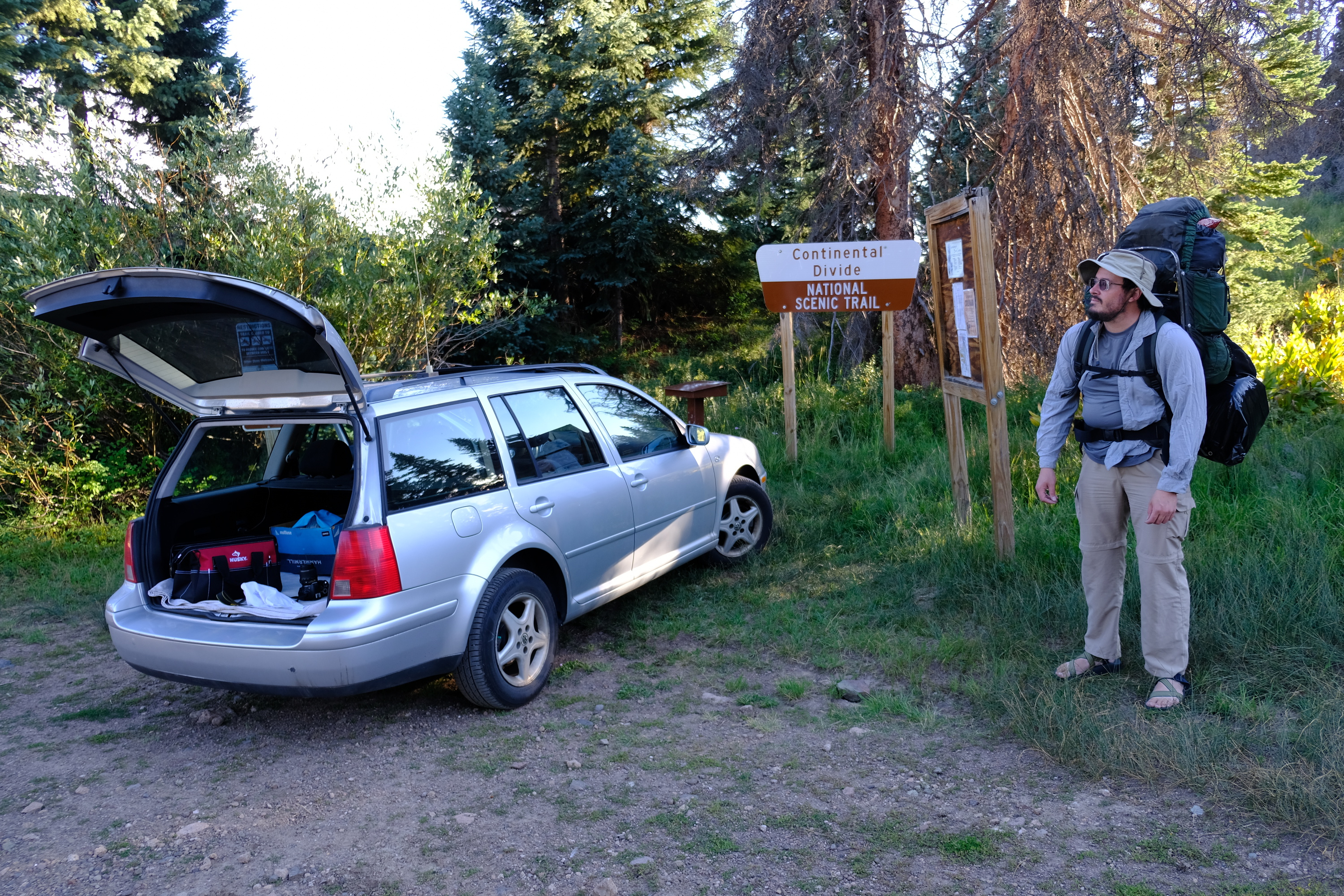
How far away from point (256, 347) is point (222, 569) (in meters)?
1.16

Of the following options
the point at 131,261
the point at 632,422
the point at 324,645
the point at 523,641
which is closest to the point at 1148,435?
the point at 632,422

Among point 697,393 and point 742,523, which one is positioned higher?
point 697,393

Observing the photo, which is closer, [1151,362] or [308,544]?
[1151,362]

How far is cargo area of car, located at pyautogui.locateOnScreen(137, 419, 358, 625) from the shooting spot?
16.0 ft

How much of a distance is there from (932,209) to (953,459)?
1.81 m

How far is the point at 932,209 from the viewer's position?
6684 millimetres

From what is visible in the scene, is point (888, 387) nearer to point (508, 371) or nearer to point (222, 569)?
point (508, 371)

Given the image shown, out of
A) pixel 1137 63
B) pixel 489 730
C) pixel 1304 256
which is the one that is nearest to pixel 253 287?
pixel 489 730

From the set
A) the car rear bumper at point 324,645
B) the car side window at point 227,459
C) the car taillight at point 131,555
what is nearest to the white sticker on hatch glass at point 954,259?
the car rear bumper at point 324,645

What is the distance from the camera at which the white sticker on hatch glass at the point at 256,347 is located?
4496mm

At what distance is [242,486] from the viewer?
5453 millimetres

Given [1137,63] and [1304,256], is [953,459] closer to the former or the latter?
[1137,63]

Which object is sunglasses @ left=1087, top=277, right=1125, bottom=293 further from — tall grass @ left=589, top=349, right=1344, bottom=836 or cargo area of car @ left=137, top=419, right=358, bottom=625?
cargo area of car @ left=137, top=419, right=358, bottom=625

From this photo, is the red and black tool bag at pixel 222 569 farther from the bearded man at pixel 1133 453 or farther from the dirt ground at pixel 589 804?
the bearded man at pixel 1133 453
